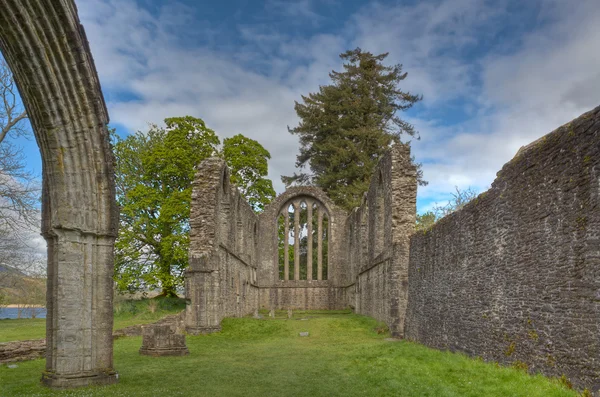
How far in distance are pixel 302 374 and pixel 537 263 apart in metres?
4.14

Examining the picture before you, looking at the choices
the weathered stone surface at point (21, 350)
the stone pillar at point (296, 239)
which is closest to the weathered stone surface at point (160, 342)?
the weathered stone surface at point (21, 350)

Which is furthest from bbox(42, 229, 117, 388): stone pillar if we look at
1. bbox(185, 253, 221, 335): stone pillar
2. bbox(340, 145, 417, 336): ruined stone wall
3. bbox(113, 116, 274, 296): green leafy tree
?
bbox(113, 116, 274, 296): green leafy tree

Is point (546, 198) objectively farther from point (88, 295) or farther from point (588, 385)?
point (88, 295)

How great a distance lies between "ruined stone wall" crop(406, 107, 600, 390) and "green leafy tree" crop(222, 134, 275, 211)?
18240 mm

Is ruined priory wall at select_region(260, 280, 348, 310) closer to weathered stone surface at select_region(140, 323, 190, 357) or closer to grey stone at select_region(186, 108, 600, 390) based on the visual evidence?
grey stone at select_region(186, 108, 600, 390)

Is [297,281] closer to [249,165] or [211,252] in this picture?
[249,165]

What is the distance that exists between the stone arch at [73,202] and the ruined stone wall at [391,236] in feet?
30.5

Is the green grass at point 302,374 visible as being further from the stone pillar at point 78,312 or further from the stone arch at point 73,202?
the stone arch at point 73,202

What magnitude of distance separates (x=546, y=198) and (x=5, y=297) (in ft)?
78.4

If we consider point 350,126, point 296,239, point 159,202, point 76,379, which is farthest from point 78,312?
A: point 350,126

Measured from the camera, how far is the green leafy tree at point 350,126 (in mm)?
34906

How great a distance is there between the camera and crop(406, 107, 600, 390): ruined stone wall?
19.9ft

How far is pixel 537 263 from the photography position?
7.25 m

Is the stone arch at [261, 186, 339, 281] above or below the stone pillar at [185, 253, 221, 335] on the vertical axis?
above
